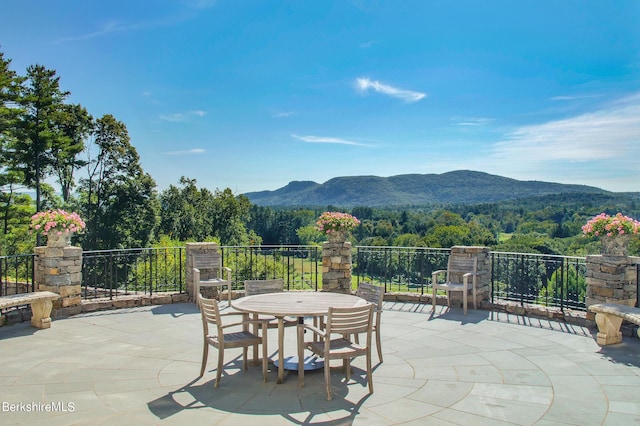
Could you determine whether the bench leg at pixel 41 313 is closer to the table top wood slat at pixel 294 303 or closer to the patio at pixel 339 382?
the patio at pixel 339 382

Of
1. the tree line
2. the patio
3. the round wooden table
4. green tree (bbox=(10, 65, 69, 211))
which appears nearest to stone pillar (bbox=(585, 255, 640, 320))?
the patio

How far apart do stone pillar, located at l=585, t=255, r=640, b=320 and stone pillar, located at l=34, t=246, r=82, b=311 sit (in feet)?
24.2

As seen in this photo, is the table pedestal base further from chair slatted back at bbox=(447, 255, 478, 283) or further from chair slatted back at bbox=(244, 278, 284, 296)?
chair slatted back at bbox=(447, 255, 478, 283)

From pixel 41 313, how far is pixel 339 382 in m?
4.25

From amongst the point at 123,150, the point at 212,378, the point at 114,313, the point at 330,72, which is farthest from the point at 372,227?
the point at 212,378

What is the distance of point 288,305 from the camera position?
4109 mm

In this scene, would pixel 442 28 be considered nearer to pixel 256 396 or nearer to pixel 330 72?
pixel 330 72

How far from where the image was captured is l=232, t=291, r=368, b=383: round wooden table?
3.73 m

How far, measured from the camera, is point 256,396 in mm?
3434

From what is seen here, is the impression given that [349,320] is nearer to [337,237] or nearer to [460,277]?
[460,277]

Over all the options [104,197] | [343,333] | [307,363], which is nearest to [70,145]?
[104,197]

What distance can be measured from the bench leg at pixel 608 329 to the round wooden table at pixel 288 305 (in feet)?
9.45

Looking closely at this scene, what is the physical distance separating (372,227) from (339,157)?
1327cm

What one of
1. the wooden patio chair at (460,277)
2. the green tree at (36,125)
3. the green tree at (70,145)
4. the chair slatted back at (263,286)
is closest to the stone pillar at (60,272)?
the chair slatted back at (263,286)
